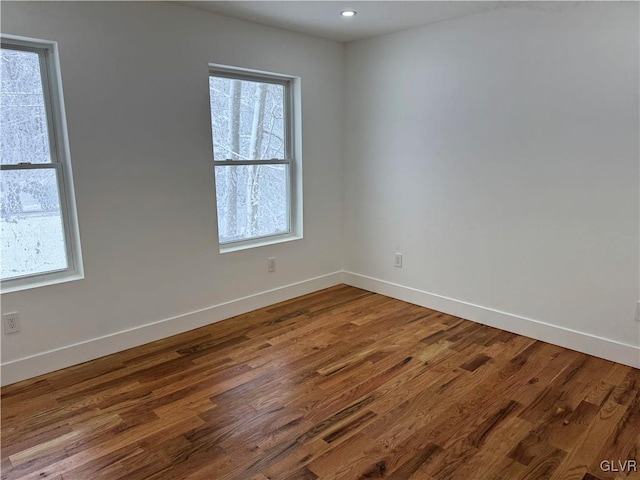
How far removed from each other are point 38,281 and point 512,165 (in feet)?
10.7

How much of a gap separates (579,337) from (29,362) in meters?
3.56

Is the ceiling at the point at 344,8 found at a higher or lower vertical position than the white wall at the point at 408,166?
higher

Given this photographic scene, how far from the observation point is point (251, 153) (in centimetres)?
373

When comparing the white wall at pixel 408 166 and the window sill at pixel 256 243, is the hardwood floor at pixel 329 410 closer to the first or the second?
the white wall at pixel 408 166

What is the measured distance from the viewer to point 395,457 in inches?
79.0

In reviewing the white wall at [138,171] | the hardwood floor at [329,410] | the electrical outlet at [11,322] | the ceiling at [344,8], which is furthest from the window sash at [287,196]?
the electrical outlet at [11,322]

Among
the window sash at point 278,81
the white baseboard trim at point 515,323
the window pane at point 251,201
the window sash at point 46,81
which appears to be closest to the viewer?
the window sash at point 46,81

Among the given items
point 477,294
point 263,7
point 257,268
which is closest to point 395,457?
point 477,294

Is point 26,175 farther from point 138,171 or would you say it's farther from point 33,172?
point 138,171

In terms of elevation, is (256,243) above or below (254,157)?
below

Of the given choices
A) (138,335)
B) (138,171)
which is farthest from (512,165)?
(138,335)

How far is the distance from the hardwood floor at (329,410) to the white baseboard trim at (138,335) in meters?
0.07

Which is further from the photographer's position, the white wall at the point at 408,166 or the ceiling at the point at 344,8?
the ceiling at the point at 344,8

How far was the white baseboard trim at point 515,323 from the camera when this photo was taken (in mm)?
2842
